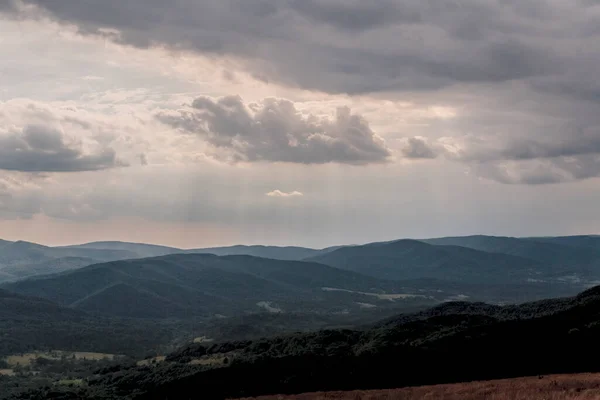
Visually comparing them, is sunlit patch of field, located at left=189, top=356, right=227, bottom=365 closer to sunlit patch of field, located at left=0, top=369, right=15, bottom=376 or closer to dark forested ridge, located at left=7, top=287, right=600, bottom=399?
dark forested ridge, located at left=7, top=287, right=600, bottom=399

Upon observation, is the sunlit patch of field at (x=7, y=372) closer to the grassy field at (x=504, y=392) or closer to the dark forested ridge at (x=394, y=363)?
the dark forested ridge at (x=394, y=363)

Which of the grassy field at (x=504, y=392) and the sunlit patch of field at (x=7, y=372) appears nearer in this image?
the grassy field at (x=504, y=392)

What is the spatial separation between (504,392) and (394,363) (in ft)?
102

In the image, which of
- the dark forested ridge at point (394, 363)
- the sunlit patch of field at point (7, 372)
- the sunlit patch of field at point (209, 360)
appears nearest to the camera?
the dark forested ridge at point (394, 363)

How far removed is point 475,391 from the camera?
153 feet

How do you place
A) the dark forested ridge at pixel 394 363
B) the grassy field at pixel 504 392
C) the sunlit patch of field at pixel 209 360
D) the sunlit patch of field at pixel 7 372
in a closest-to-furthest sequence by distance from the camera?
the grassy field at pixel 504 392
the dark forested ridge at pixel 394 363
the sunlit patch of field at pixel 209 360
the sunlit patch of field at pixel 7 372

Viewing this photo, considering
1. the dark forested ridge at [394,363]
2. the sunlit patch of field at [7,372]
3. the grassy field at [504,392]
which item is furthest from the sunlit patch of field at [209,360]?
the sunlit patch of field at [7,372]

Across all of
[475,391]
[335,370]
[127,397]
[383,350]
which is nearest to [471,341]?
[383,350]

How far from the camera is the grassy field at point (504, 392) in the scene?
39.4 m

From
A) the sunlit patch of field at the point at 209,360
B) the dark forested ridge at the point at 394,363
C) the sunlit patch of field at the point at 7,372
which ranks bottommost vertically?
the sunlit patch of field at the point at 7,372

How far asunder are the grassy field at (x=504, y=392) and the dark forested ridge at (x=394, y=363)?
1129cm

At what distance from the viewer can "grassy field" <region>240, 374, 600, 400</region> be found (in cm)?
3944

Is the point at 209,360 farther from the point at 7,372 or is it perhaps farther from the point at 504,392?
the point at 7,372

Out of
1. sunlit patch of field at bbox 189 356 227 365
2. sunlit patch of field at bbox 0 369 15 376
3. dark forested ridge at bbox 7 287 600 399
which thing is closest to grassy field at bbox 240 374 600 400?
dark forested ridge at bbox 7 287 600 399
